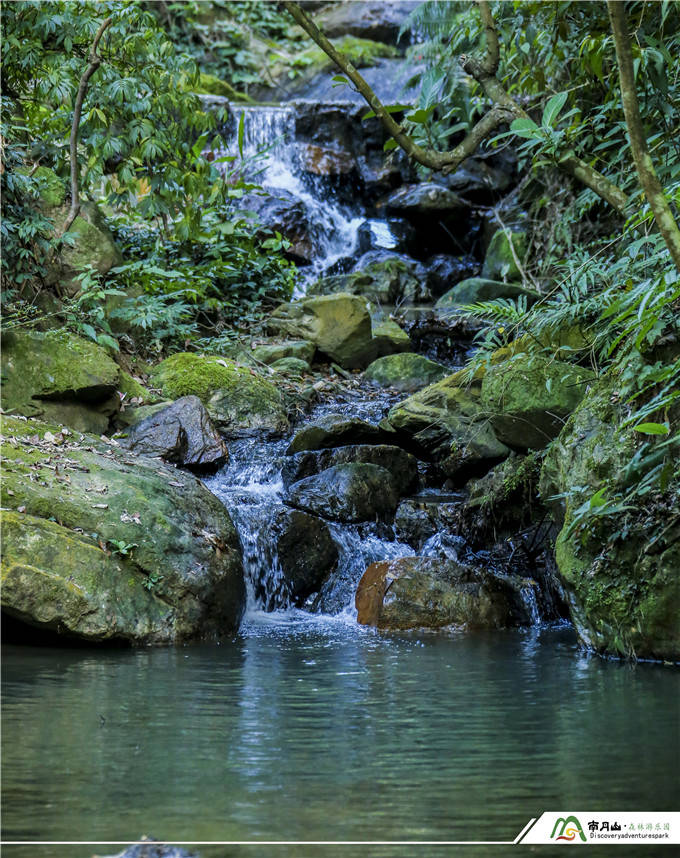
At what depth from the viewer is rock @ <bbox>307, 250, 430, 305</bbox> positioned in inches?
475

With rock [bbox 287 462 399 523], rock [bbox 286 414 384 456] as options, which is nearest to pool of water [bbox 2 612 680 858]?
rock [bbox 287 462 399 523]

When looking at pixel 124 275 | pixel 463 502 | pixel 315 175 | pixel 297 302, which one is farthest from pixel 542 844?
pixel 315 175

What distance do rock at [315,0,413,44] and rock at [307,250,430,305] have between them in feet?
24.0

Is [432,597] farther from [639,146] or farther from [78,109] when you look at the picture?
[78,109]

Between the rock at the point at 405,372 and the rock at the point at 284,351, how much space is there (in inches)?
27.6

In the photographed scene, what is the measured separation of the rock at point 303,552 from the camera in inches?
248

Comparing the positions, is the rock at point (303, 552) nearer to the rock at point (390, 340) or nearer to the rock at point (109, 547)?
the rock at point (109, 547)

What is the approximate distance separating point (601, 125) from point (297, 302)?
5.31 metres

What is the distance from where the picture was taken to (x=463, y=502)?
6.97 meters

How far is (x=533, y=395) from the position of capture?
6.29 m

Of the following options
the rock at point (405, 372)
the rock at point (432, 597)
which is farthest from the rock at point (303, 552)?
the rock at point (405, 372)

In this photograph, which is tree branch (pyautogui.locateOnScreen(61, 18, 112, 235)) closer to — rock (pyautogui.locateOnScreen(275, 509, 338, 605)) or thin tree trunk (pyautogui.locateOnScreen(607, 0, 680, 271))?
rock (pyautogui.locateOnScreen(275, 509, 338, 605))

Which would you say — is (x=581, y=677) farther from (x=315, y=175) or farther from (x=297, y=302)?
(x=315, y=175)

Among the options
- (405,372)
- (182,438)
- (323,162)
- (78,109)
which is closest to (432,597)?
(182,438)
